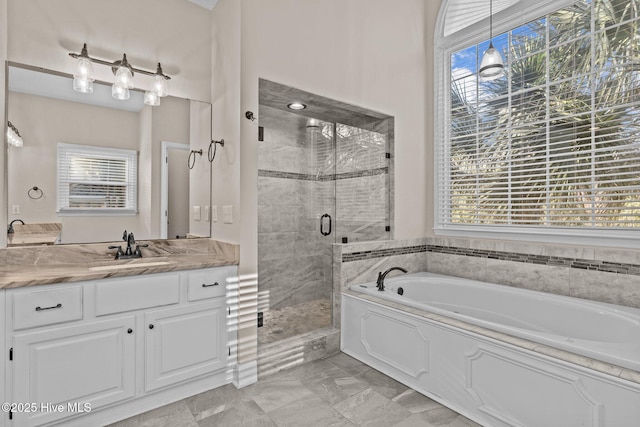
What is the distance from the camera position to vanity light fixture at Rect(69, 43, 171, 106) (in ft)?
7.05

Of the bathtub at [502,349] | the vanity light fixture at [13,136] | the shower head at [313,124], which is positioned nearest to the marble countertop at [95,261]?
the vanity light fixture at [13,136]

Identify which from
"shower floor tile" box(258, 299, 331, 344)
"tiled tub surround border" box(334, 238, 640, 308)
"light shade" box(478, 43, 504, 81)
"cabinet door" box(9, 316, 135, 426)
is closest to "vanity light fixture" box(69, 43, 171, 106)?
"cabinet door" box(9, 316, 135, 426)

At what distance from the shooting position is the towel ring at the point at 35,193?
2059mm

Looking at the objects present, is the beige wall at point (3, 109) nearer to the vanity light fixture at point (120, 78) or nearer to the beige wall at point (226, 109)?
the vanity light fixture at point (120, 78)

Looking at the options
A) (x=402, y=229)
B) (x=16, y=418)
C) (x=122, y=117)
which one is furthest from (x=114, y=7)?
(x=402, y=229)

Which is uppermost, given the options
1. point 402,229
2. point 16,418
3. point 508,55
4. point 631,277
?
point 508,55

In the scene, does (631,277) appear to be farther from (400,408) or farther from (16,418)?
(16,418)

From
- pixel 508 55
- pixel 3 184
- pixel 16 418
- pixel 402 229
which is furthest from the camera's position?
pixel 402 229

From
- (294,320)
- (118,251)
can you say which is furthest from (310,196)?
(118,251)

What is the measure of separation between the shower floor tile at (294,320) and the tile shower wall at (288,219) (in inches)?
4.6

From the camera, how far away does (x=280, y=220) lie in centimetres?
A: 384

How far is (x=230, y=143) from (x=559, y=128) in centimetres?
253

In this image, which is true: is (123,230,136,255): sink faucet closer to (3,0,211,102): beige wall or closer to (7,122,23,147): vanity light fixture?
(7,122,23,147): vanity light fixture

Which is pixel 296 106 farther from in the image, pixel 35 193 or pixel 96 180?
pixel 35 193
